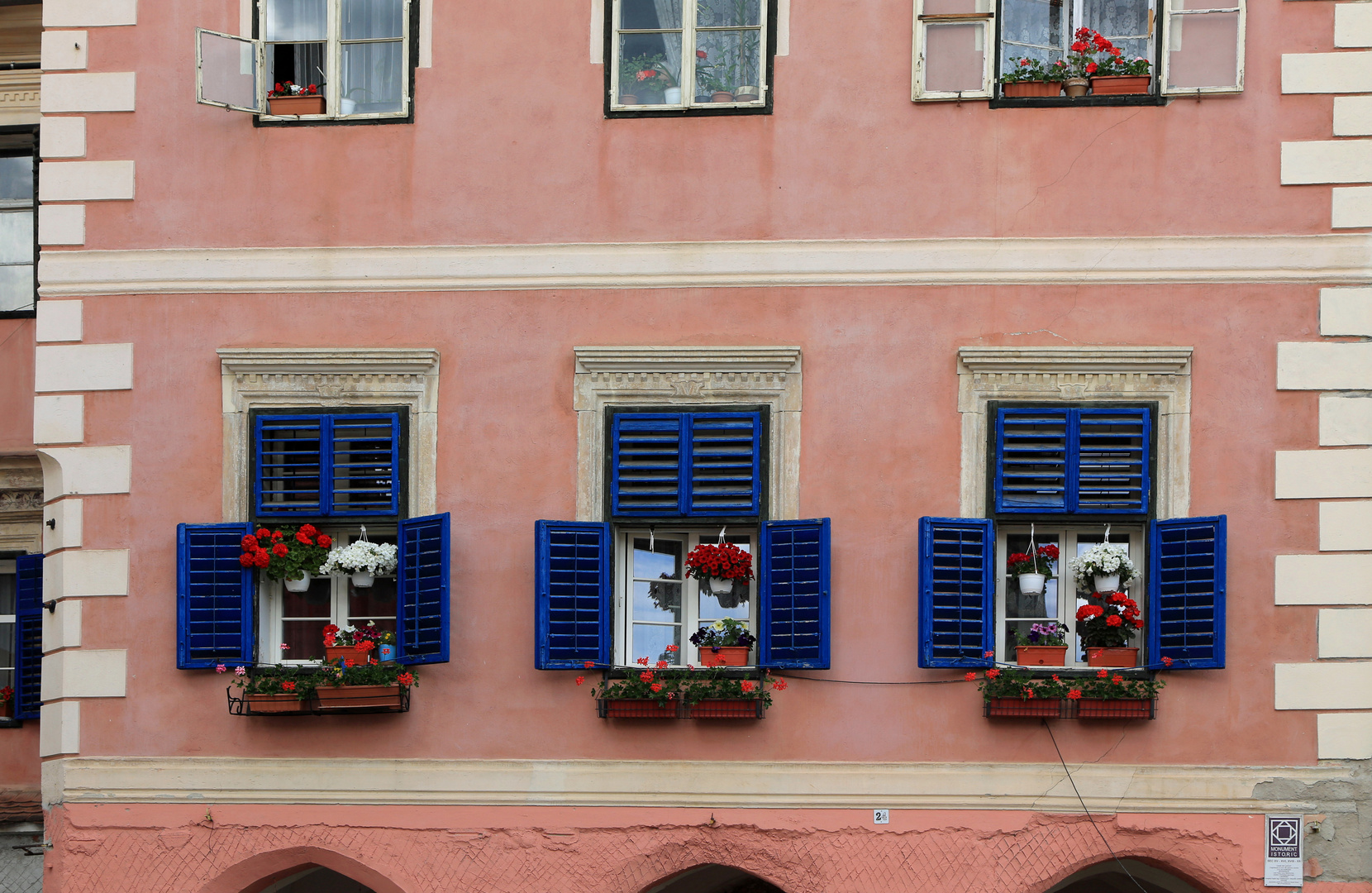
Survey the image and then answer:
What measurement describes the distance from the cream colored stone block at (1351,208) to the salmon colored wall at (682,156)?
0.24 ft

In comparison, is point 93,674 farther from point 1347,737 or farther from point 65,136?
point 1347,737

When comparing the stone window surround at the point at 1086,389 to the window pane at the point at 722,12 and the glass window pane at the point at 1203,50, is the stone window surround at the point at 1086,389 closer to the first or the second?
the glass window pane at the point at 1203,50

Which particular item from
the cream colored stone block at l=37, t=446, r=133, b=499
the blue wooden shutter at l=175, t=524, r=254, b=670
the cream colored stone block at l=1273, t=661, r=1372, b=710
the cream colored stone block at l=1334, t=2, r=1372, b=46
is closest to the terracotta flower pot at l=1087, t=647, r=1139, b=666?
the cream colored stone block at l=1273, t=661, r=1372, b=710

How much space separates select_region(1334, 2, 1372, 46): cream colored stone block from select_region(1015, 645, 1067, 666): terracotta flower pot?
4330mm

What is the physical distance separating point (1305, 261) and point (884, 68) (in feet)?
9.88

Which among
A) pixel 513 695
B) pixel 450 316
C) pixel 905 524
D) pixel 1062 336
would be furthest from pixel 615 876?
pixel 1062 336

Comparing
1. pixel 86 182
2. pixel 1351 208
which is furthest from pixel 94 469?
pixel 1351 208

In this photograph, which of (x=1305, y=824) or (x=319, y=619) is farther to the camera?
(x=319, y=619)

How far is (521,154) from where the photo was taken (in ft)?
37.9

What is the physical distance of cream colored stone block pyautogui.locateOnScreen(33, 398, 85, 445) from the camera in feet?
37.9

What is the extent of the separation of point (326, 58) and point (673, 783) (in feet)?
18.1

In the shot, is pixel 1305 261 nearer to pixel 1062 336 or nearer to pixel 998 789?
pixel 1062 336

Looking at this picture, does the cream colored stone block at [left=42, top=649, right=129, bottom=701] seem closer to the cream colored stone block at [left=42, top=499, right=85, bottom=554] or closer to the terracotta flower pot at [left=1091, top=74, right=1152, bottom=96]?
the cream colored stone block at [left=42, top=499, right=85, bottom=554]

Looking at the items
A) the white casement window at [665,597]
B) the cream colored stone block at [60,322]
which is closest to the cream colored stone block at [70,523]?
the cream colored stone block at [60,322]
